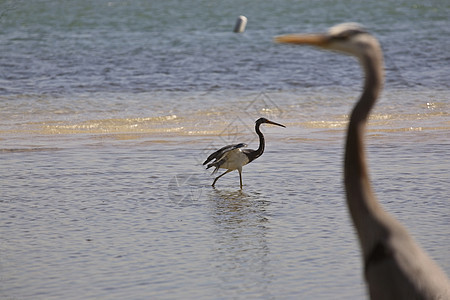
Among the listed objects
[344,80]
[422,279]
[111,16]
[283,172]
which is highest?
[422,279]

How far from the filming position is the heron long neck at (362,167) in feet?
9.47

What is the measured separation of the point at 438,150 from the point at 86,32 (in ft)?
82.5

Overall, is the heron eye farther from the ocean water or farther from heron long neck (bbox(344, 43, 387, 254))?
the ocean water

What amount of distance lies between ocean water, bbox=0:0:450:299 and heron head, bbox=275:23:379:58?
7.64ft

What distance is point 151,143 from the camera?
34.5 ft

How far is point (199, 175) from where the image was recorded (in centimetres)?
911

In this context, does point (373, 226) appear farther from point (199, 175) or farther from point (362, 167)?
point (199, 175)

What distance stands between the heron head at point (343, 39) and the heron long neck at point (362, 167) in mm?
58

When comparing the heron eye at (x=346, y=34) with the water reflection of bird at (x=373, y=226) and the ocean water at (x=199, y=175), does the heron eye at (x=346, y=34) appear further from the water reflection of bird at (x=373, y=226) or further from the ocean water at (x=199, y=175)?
the ocean water at (x=199, y=175)

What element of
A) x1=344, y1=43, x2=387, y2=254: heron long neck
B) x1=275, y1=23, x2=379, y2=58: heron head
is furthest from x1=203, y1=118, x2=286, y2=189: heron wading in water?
x1=275, y1=23, x2=379, y2=58: heron head

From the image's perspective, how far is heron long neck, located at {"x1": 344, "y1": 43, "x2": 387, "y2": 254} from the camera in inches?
114

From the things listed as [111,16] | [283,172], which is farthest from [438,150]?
[111,16]

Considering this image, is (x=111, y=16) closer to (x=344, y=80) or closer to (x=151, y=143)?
(x=344, y=80)

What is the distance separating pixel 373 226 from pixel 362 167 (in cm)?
23
